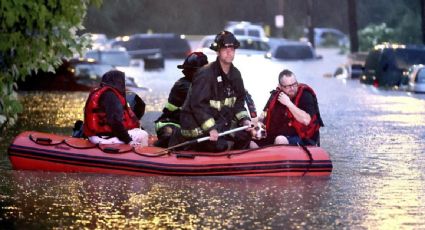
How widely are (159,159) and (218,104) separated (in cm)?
95

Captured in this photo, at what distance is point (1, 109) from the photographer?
63.2 feet

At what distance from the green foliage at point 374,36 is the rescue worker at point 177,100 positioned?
46.8m

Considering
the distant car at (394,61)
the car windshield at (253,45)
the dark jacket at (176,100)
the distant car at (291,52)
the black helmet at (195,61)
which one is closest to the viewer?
the black helmet at (195,61)

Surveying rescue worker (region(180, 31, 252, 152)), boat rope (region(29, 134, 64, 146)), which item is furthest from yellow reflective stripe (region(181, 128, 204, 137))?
boat rope (region(29, 134, 64, 146))

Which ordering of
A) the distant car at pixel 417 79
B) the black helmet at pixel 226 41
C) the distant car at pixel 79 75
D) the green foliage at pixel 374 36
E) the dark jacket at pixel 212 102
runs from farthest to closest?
the green foliage at pixel 374 36 < the distant car at pixel 79 75 < the distant car at pixel 417 79 < the dark jacket at pixel 212 102 < the black helmet at pixel 226 41

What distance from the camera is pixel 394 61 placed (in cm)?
3800

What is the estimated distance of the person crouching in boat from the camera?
15320mm

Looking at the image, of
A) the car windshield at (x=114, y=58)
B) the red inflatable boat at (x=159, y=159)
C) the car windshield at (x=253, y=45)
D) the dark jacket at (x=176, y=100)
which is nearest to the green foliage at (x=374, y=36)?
the car windshield at (x=253, y=45)

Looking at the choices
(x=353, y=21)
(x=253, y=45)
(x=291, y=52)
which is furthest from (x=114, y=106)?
(x=291, y=52)

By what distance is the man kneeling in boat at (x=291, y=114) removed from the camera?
606 inches

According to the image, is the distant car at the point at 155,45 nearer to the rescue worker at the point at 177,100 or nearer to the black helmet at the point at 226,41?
the rescue worker at the point at 177,100

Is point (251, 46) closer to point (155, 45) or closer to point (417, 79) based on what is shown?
point (155, 45)

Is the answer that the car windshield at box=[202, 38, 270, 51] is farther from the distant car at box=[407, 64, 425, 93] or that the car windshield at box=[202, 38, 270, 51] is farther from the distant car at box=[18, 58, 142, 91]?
the distant car at box=[407, 64, 425, 93]

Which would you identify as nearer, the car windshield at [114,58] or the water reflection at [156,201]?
the water reflection at [156,201]
